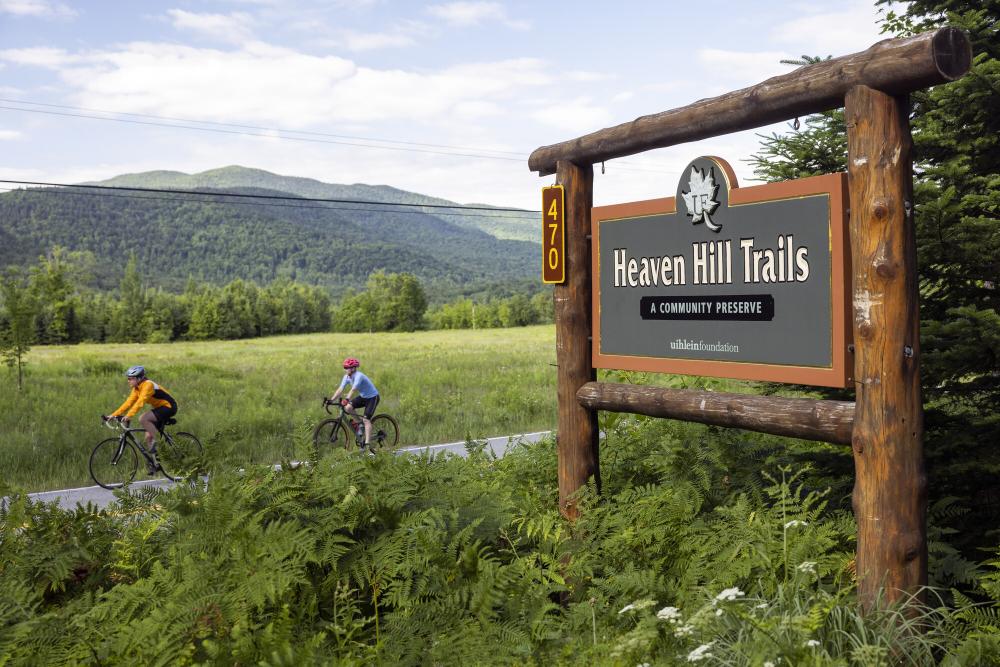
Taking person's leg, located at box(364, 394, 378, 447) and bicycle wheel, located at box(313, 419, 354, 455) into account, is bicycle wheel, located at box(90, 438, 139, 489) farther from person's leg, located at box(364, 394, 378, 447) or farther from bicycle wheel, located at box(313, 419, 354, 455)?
person's leg, located at box(364, 394, 378, 447)

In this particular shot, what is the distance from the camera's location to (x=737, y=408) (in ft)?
14.0

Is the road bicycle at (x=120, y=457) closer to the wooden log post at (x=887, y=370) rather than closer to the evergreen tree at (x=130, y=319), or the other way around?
the wooden log post at (x=887, y=370)

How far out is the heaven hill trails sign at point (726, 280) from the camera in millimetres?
3930

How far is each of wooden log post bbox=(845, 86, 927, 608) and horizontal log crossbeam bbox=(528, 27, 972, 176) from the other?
0.12 metres

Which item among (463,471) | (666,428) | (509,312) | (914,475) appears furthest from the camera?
(509,312)

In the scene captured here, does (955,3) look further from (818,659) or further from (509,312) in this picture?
(509,312)

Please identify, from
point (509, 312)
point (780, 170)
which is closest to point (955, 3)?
point (780, 170)

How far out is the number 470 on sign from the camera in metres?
→ 5.46

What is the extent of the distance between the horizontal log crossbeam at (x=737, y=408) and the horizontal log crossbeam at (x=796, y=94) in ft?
4.83

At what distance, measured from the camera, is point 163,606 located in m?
3.72

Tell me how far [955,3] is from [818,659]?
4.68 meters

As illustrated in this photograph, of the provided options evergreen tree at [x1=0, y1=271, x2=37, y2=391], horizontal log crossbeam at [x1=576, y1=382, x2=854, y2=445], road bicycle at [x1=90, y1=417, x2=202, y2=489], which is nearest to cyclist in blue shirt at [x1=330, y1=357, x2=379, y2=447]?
road bicycle at [x1=90, y1=417, x2=202, y2=489]

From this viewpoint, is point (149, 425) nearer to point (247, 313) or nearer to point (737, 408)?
point (737, 408)

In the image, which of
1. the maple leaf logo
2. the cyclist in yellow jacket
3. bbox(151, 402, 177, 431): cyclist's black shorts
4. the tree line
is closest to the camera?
the maple leaf logo
